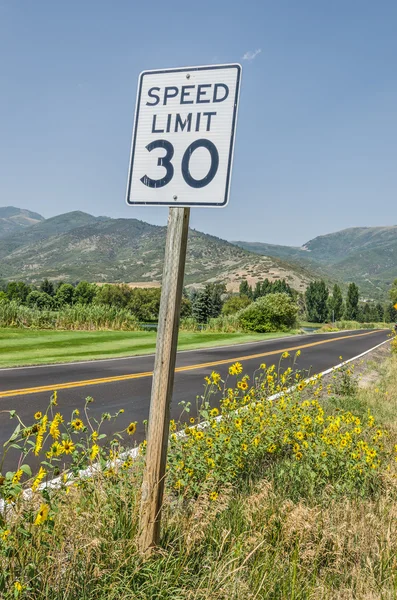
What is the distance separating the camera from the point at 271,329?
3697 centimetres

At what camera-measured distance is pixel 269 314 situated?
37219mm

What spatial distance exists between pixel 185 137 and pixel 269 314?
35.0 metres

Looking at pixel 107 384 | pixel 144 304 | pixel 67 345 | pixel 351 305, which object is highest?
pixel 351 305

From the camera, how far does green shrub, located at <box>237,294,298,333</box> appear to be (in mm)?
36281

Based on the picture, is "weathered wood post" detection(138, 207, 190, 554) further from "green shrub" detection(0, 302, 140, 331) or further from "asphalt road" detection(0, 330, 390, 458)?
"green shrub" detection(0, 302, 140, 331)

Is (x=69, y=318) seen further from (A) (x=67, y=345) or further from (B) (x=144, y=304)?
(B) (x=144, y=304)

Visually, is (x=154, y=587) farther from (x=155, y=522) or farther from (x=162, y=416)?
(x=162, y=416)

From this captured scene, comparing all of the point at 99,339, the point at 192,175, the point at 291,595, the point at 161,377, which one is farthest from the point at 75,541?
the point at 99,339

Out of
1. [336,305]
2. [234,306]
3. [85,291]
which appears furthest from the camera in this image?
[85,291]

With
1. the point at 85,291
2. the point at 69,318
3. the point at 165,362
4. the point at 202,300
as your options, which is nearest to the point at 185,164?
the point at 165,362

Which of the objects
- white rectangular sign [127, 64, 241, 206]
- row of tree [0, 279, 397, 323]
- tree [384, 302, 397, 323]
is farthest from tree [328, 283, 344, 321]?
white rectangular sign [127, 64, 241, 206]

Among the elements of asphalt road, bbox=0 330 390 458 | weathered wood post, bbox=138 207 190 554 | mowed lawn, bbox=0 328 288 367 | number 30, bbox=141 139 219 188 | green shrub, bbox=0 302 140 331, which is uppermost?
number 30, bbox=141 139 219 188

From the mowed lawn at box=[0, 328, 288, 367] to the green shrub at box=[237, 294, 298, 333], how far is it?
12676 millimetres

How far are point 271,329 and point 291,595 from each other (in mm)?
34671
